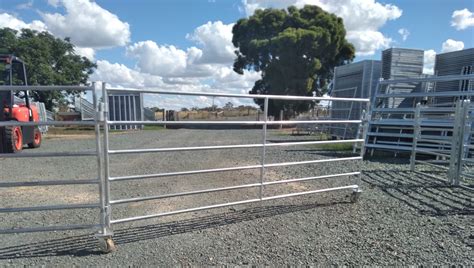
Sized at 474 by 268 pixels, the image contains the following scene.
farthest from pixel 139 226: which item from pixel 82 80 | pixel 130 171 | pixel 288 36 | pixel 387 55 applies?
pixel 82 80

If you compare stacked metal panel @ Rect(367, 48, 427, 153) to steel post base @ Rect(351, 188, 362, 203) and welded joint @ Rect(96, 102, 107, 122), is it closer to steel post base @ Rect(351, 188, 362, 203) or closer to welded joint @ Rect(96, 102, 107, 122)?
steel post base @ Rect(351, 188, 362, 203)

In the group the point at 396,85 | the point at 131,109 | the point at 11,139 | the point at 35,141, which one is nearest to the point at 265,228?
the point at 131,109

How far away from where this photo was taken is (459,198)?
557 centimetres

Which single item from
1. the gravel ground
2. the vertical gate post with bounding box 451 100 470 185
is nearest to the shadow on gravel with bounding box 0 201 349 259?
the gravel ground

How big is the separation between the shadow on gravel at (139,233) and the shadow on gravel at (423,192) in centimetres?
167

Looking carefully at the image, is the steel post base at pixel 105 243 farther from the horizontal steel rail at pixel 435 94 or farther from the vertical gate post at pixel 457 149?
the horizontal steel rail at pixel 435 94

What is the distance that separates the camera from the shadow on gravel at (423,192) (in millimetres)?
4956

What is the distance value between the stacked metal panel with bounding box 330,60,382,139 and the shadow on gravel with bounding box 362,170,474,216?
6.73m

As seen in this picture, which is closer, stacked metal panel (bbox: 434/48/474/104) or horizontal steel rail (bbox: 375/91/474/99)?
horizontal steel rail (bbox: 375/91/474/99)

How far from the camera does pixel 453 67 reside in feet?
39.5

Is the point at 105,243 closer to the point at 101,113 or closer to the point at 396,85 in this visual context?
the point at 101,113

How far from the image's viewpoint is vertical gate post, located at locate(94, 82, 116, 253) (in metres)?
3.33

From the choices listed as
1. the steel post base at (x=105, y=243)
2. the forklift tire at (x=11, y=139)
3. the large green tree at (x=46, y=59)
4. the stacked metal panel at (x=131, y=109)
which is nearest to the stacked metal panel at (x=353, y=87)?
the stacked metal panel at (x=131, y=109)

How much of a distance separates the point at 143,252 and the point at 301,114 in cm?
2668
